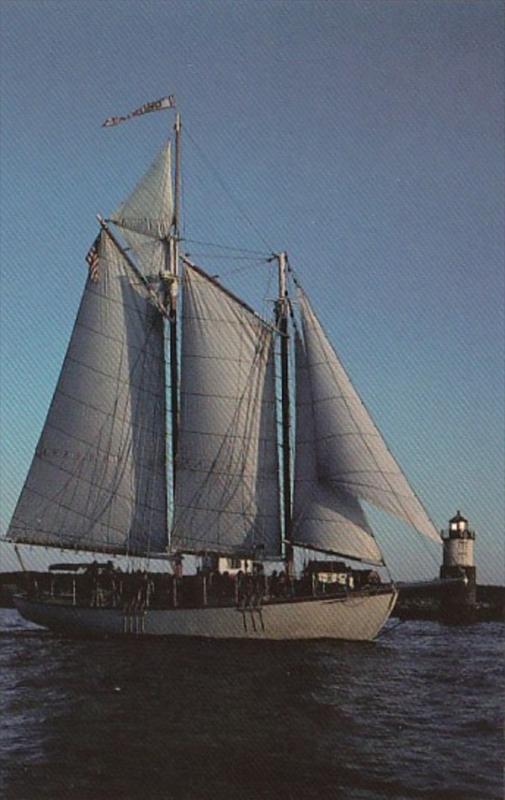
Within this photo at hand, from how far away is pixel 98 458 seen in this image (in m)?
48.5

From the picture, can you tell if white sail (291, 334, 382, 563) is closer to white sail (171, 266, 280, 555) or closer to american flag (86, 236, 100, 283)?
white sail (171, 266, 280, 555)

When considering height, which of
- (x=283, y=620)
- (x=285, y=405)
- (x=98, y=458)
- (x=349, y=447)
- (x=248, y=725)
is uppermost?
(x=285, y=405)

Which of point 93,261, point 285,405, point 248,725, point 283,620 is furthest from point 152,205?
point 248,725

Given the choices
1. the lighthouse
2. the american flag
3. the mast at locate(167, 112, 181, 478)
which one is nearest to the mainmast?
the mast at locate(167, 112, 181, 478)

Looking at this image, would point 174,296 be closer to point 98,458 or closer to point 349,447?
point 98,458

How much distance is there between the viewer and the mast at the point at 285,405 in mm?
46037

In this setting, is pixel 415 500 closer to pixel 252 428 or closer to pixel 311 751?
pixel 252 428

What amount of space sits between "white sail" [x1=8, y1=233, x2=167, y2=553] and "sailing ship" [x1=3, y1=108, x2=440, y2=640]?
2.9 inches

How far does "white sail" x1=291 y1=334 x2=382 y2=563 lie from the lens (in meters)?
42.3

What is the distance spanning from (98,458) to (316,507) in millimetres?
12229

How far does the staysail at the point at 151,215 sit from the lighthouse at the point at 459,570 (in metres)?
35.3

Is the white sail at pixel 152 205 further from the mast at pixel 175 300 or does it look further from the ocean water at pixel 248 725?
the ocean water at pixel 248 725

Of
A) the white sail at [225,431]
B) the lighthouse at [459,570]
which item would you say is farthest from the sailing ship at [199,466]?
the lighthouse at [459,570]

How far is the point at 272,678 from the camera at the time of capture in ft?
101
